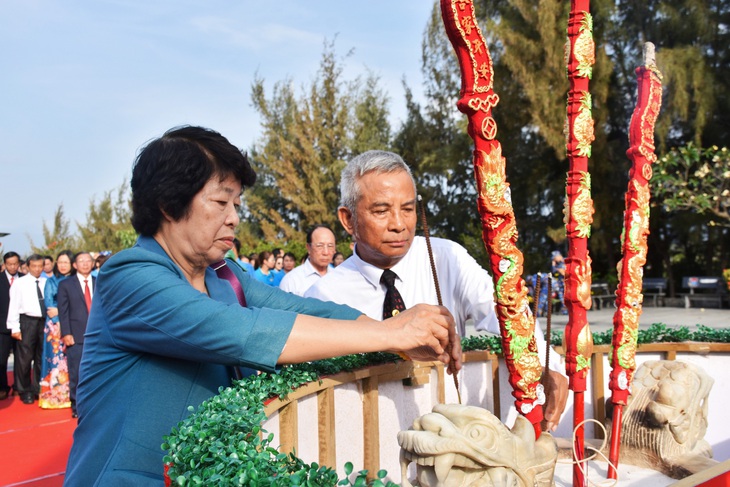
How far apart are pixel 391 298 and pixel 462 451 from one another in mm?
1279

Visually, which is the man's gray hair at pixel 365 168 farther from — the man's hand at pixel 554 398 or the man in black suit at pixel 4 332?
the man in black suit at pixel 4 332

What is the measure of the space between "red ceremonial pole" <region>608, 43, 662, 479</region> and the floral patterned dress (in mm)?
7001

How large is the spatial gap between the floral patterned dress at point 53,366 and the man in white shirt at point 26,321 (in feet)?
0.99

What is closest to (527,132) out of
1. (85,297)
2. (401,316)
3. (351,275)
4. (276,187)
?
(276,187)

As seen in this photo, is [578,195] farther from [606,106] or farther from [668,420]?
[606,106]

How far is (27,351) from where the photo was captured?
8.30 m

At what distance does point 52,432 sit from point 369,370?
18.6 ft

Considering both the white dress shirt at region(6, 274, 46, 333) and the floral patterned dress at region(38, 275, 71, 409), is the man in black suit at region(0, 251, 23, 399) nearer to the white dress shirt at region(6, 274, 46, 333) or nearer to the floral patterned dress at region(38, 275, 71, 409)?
the white dress shirt at region(6, 274, 46, 333)

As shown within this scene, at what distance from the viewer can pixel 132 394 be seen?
1.35 meters

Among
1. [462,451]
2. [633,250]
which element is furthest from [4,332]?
[462,451]

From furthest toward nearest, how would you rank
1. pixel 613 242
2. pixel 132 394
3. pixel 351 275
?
pixel 613 242, pixel 351 275, pixel 132 394

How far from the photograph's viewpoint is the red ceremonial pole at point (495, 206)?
1.61 metres

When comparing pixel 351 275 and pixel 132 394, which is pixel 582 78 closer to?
pixel 351 275

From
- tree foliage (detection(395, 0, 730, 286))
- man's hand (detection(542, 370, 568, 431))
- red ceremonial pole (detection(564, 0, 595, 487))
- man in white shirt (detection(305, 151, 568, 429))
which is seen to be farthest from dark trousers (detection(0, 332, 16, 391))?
Result: tree foliage (detection(395, 0, 730, 286))
